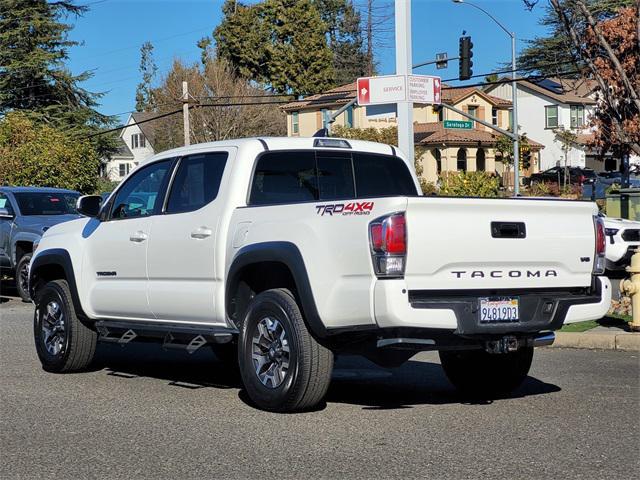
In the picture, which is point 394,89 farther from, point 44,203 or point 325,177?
point 44,203

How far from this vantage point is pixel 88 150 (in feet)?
110

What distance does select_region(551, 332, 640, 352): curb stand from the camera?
10.4m

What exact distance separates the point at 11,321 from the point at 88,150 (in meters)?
20.1

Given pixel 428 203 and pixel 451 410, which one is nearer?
pixel 428 203

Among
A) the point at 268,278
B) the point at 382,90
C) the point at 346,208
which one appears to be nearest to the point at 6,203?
the point at 382,90

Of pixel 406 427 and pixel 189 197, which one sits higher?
pixel 189 197

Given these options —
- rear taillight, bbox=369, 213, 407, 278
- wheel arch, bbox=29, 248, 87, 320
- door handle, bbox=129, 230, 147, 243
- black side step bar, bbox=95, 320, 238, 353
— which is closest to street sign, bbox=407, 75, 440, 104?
wheel arch, bbox=29, 248, 87, 320

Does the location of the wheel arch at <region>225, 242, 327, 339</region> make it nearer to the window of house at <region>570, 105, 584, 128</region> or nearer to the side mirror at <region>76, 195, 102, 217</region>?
the side mirror at <region>76, 195, 102, 217</region>

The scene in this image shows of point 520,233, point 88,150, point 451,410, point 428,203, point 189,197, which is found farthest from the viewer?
point 88,150

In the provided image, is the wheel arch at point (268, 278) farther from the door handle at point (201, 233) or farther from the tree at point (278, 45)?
the tree at point (278, 45)

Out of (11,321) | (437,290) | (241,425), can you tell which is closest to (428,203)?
(437,290)

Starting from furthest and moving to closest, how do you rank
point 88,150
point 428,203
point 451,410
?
point 88,150, point 451,410, point 428,203

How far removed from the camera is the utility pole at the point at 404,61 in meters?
14.8

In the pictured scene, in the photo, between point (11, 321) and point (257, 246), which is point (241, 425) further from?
point (11, 321)
